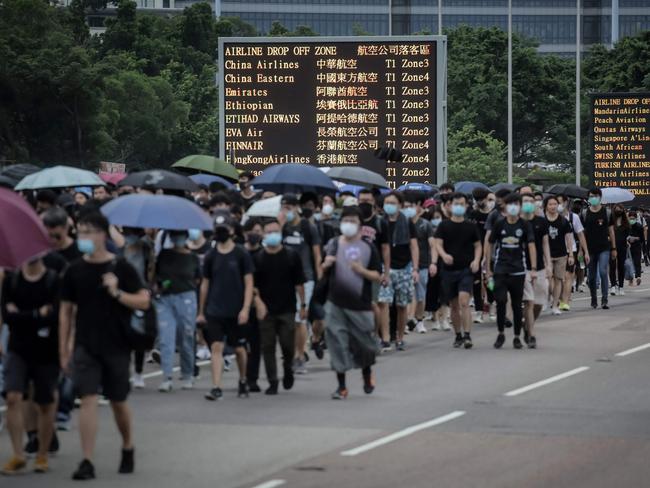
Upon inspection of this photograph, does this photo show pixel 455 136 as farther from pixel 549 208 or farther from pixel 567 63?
pixel 549 208

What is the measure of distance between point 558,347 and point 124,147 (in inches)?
1978

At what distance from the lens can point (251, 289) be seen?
15.4 meters

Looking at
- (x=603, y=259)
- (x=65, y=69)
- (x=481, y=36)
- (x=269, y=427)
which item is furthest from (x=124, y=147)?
(x=269, y=427)

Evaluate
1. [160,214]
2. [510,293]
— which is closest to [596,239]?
[510,293]

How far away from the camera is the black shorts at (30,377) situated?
1159 centimetres

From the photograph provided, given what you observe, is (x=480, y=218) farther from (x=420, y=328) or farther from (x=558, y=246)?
(x=558, y=246)

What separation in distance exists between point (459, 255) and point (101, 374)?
928 cm

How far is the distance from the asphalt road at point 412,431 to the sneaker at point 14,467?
104 millimetres

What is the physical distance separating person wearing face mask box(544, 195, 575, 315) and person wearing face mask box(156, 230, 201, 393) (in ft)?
33.6

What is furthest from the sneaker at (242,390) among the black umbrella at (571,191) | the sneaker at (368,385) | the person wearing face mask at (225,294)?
the black umbrella at (571,191)

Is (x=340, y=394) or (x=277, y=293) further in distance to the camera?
(x=277, y=293)

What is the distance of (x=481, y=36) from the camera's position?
86000 millimetres

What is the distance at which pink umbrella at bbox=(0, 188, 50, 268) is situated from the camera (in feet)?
35.0

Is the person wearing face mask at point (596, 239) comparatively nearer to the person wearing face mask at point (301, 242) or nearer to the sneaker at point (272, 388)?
the person wearing face mask at point (301, 242)
